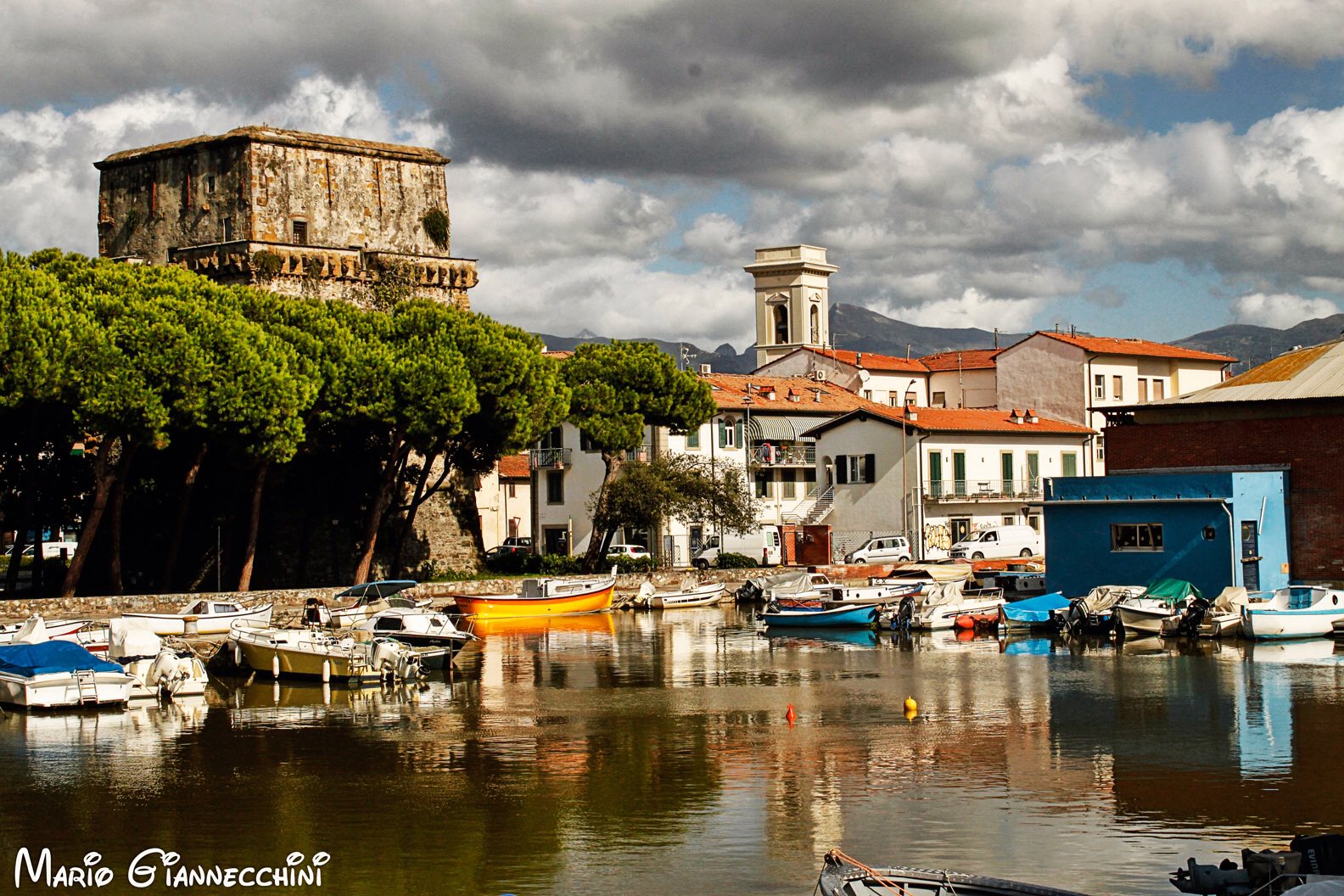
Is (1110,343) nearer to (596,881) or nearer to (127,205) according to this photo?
(127,205)

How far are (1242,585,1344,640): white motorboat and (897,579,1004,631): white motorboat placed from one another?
28.0 feet

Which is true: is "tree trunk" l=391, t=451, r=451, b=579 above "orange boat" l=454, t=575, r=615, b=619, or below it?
Result: above

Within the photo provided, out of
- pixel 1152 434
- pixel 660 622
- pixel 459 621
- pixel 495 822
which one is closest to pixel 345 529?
pixel 459 621

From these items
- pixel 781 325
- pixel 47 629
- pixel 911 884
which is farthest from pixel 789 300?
pixel 911 884

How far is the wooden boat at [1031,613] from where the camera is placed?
1871 inches

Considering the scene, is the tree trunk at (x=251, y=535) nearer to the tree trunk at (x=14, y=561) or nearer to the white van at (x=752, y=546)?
the tree trunk at (x=14, y=561)

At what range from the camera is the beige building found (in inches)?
2542

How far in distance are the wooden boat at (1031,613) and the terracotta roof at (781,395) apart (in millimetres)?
26440

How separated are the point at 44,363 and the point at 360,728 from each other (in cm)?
2067

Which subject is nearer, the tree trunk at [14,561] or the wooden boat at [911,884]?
the wooden boat at [911,884]

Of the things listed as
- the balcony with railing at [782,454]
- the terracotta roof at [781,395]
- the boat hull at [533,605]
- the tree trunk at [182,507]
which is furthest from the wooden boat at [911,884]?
the balcony with railing at [782,454]

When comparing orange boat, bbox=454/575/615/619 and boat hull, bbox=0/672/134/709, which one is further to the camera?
orange boat, bbox=454/575/615/619

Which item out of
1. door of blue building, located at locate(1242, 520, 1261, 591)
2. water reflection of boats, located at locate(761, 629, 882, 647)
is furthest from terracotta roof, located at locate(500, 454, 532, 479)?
door of blue building, located at locate(1242, 520, 1261, 591)

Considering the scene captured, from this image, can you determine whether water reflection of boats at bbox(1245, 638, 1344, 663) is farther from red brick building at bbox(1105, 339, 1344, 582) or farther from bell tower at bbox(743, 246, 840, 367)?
bell tower at bbox(743, 246, 840, 367)
